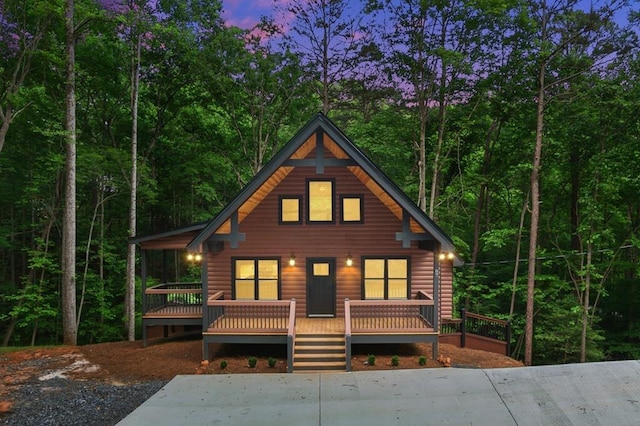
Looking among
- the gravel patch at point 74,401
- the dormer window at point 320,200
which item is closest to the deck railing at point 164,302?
the gravel patch at point 74,401

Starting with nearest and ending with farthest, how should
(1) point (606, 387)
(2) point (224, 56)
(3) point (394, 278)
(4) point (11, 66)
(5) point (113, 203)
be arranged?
(1) point (606, 387), (3) point (394, 278), (4) point (11, 66), (2) point (224, 56), (5) point (113, 203)

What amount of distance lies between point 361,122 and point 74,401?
21.2m

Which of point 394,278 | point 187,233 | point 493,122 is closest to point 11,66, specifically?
point 187,233

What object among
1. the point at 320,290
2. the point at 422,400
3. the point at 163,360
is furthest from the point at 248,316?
the point at 422,400

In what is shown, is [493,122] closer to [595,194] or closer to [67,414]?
[595,194]

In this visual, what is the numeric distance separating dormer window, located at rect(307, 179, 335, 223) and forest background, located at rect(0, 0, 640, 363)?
25.1 ft

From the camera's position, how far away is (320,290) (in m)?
13.0

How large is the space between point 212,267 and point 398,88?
46.2ft

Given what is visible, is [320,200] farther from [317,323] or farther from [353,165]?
[317,323]

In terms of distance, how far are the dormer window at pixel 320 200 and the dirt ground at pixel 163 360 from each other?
460 cm

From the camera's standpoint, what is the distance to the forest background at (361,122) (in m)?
15.9

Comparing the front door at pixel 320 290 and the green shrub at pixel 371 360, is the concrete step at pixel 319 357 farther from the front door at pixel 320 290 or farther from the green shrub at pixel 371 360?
the front door at pixel 320 290

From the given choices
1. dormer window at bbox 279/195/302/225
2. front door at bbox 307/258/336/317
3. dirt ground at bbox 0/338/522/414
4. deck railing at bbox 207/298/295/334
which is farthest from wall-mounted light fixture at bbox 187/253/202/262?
front door at bbox 307/258/336/317

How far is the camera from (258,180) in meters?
10.9
